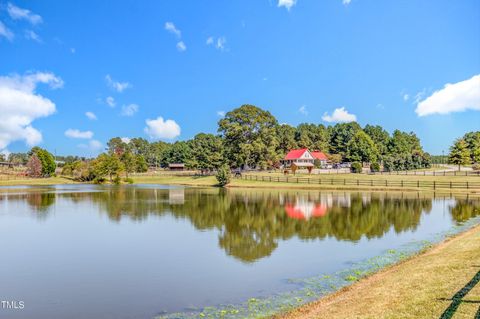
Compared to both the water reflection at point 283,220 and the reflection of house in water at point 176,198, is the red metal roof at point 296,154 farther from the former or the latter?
the water reflection at point 283,220

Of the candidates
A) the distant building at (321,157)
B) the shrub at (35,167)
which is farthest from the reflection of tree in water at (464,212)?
the shrub at (35,167)

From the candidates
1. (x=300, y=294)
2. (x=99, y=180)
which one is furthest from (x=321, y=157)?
(x=300, y=294)

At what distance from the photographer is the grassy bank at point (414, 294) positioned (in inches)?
355

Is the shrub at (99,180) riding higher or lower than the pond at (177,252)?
higher

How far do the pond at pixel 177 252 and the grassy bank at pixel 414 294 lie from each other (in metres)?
2.25

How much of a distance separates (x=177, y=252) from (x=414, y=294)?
11612 mm

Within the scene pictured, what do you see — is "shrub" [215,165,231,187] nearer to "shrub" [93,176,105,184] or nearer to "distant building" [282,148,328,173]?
"distant building" [282,148,328,173]

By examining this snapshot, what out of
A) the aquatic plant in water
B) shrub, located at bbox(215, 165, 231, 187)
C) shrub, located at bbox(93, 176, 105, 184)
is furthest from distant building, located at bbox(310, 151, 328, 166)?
the aquatic plant in water

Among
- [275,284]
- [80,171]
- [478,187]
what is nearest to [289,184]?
[478,187]

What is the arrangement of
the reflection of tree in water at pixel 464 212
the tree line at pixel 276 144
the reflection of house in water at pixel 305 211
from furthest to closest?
the tree line at pixel 276 144 → the reflection of house in water at pixel 305 211 → the reflection of tree in water at pixel 464 212

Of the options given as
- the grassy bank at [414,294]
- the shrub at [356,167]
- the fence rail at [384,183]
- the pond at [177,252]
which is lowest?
the pond at [177,252]

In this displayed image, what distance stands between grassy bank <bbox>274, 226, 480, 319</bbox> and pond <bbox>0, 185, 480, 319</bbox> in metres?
2.25

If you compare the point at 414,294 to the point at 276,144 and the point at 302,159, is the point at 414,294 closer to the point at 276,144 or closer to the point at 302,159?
the point at 276,144

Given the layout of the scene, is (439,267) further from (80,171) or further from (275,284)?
(80,171)
